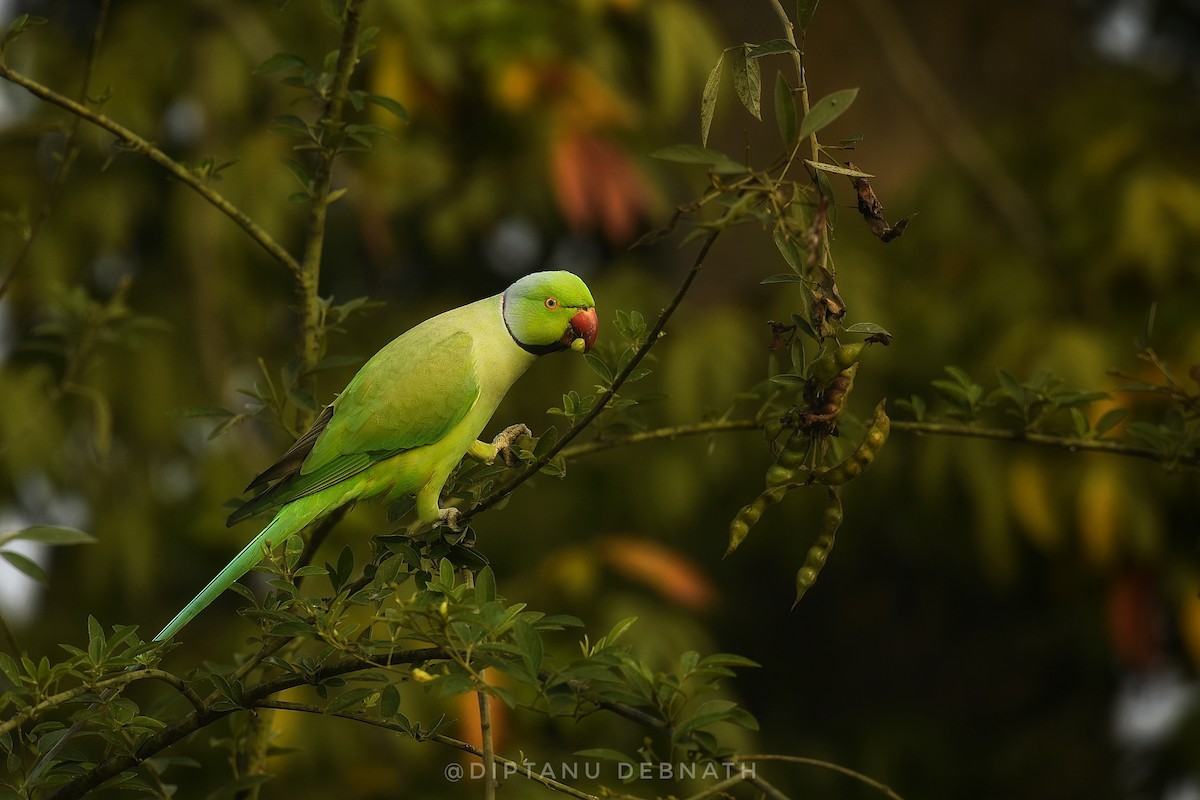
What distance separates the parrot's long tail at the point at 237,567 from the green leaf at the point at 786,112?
89 cm

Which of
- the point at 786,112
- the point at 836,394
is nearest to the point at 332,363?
A: the point at 836,394

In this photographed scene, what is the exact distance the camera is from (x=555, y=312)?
2516 mm

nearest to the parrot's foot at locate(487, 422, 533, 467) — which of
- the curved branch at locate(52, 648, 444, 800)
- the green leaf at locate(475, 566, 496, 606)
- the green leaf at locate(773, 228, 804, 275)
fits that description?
the green leaf at locate(475, 566, 496, 606)

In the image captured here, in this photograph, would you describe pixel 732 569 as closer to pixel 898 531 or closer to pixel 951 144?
pixel 898 531

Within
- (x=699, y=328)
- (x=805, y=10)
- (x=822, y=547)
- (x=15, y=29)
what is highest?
(x=15, y=29)

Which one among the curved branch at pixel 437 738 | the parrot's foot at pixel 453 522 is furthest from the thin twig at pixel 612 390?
the curved branch at pixel 437 738

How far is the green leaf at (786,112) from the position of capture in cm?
146

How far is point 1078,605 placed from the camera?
551cm

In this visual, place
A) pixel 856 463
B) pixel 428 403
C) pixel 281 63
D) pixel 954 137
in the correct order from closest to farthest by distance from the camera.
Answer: pixel 856 463 → pixel 281 63 → pixel 428 403 → pixel 954 137

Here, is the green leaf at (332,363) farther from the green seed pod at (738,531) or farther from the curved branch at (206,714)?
the green seed pod at (738,531)

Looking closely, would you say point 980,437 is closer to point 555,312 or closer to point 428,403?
point 555,312

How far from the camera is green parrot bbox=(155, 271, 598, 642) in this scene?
2.45 meters

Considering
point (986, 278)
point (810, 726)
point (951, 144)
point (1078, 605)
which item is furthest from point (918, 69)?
point (810, 726)

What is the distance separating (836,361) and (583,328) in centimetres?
91
